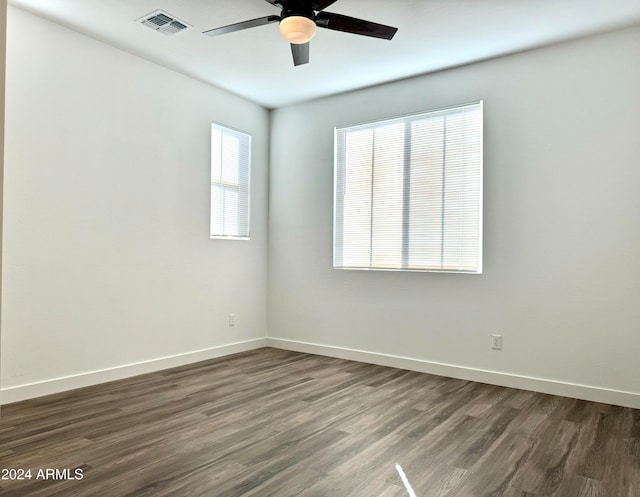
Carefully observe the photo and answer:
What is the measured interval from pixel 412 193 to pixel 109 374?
3223 mm

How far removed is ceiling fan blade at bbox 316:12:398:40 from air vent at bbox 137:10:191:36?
1.26 m

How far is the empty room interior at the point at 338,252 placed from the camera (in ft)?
8.38

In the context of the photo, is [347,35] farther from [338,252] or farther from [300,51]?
[338,252]

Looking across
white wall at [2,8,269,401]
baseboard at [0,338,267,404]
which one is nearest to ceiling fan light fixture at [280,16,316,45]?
white wall at [2,8,269,401]

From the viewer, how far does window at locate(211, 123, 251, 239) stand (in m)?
4.88

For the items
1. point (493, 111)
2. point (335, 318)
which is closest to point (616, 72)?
point (493, 111)

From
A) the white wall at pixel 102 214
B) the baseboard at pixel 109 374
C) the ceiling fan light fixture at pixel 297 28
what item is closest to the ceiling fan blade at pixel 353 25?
the ceiling fan light fixture at pixel 297 28

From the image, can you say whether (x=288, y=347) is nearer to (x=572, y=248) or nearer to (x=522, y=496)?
(x=572, y=248)

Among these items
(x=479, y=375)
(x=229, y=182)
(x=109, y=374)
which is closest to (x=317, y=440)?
(x=479, y=375)

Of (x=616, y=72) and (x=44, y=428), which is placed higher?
(x=616, y=72)

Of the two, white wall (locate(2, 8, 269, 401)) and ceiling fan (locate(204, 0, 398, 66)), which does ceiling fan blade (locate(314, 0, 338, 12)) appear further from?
white wall (locate(2, 8, 269, 401))

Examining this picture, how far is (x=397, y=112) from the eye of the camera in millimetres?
4578

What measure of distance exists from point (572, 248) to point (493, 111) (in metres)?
1.38

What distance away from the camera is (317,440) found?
2.68 m
